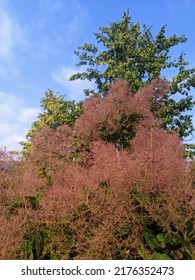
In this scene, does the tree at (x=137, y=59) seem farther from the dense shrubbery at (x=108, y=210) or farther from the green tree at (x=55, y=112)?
the dense shrubbery at (x=108, y=210)

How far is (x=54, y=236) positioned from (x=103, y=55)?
939 cm

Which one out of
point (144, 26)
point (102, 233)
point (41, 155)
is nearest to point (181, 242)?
point (102, 233)

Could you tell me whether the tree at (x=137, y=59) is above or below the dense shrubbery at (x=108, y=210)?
above

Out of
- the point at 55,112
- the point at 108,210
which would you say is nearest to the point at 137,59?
the point at 55,112

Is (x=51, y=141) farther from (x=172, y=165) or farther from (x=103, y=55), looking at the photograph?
(x=103, y=55)

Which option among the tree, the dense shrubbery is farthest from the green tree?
the dense shrubbery

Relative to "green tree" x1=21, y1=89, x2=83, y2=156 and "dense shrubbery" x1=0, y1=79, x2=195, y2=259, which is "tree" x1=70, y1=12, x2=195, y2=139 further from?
"dense shrubbery" x1=0, y1=79, x2=195, y2=259

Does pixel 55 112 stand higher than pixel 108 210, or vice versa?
pixel 55 112

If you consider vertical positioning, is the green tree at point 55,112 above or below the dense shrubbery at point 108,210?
above

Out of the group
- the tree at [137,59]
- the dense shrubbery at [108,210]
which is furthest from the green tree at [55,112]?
the dense shrubbery at [108,210]

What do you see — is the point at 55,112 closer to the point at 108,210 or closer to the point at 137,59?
the point at 137,59

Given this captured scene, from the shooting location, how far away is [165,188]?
138 cm

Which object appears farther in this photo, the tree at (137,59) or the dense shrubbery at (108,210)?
the tree at (137,59)
